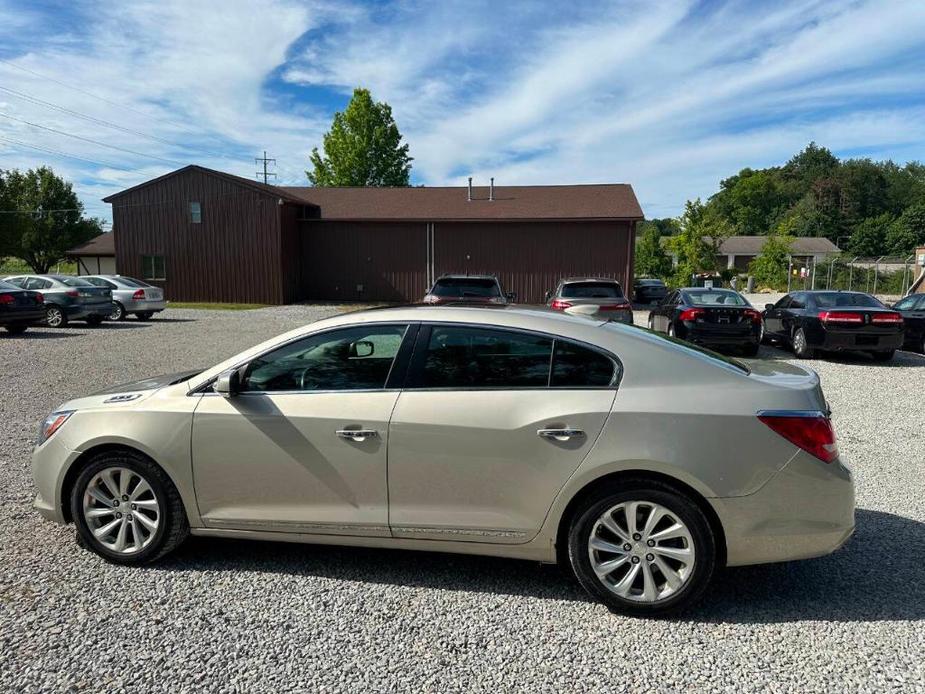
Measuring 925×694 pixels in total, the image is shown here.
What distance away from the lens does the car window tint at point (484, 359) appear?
3.34 meters

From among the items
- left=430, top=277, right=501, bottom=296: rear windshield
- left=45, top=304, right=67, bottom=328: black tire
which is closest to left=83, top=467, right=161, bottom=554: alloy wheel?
left=430, top=277, right=501, bottom=296: rear windshield

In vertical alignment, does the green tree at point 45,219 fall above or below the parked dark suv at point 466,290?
above

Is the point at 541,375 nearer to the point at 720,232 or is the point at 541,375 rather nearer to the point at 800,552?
the point at 800,552

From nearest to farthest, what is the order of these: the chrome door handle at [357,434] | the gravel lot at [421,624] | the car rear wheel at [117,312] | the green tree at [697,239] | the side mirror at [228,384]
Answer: the gravel lot at [421,624] → the chrome door handle at [357,434] → the side mirror at [228,384] → the car rear wheel at [117,312] → the green tree at [697,239]

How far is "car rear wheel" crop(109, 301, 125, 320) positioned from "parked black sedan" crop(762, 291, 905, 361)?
18.4 m

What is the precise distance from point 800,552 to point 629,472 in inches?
36.5

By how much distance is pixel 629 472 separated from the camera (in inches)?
123

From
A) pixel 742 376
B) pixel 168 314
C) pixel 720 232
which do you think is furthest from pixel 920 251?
pixel 742 376

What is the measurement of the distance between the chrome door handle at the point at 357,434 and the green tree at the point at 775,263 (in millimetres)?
44909

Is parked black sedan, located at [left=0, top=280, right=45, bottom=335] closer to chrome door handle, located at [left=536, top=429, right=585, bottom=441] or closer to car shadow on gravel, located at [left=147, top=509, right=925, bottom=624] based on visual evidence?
car shadow on gravel, located at [left=147, top=509, right=925, bottom=624]

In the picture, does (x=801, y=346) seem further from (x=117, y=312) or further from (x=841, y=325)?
(x=117, y=312)

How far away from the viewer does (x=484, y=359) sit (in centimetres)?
342

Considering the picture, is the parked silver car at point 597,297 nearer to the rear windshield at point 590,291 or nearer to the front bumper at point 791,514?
the rear windshield at point 590,291

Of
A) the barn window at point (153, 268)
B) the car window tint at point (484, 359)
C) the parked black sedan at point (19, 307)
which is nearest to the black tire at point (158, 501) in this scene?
the car window tint at point (484, 359)
